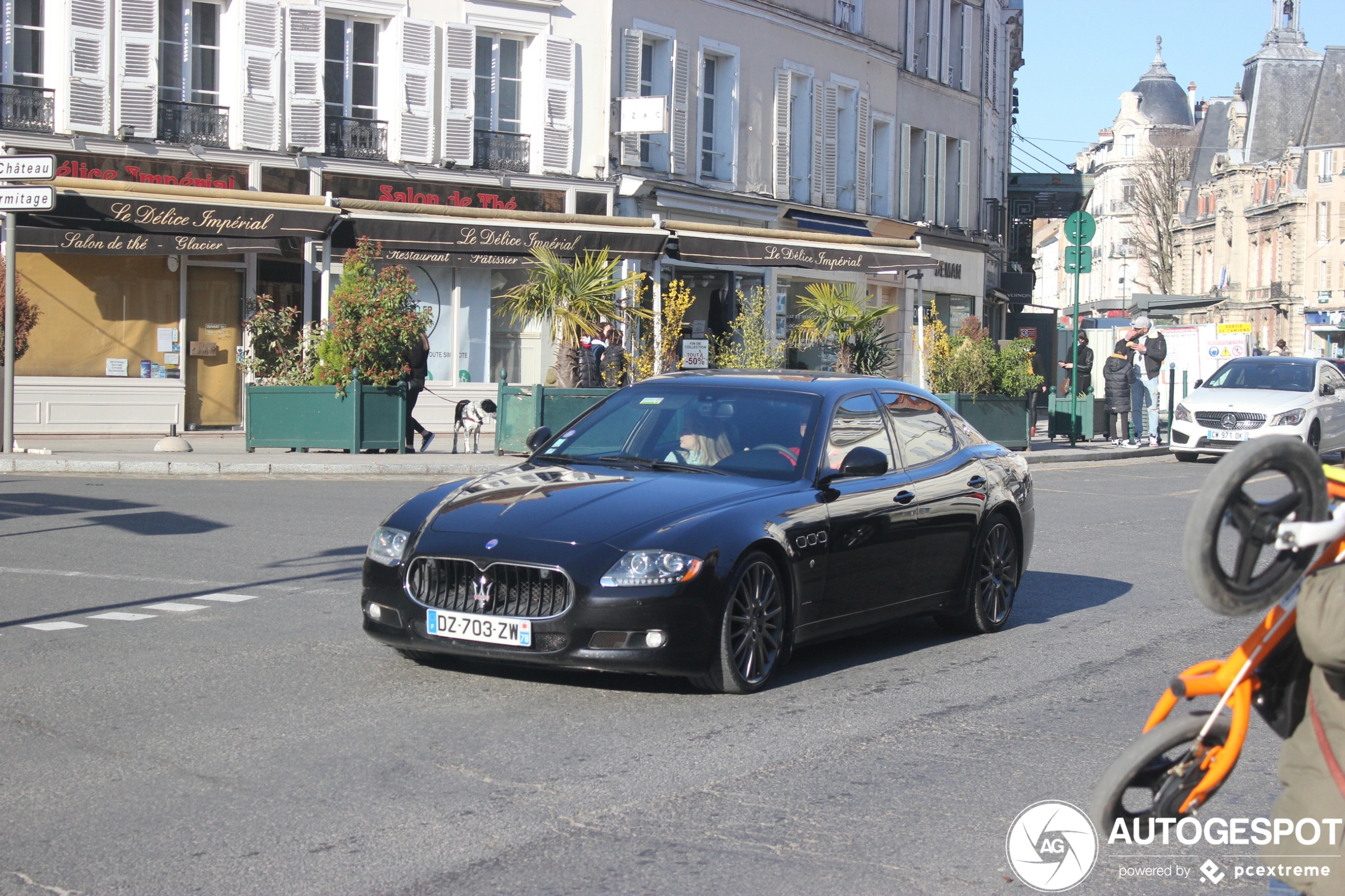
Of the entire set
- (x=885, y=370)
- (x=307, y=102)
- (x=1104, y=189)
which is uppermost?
(x=1104, y=189)

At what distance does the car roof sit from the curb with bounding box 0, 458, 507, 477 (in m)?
9.18

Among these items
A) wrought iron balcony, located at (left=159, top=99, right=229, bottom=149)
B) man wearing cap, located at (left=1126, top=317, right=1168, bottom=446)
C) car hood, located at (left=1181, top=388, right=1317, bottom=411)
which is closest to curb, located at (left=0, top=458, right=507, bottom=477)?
wrought iron balcony, located at (left=159, top=99, right=229, bottom=149)

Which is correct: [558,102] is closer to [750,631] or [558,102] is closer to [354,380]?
[354,380]

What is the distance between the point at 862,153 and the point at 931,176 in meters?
4.57

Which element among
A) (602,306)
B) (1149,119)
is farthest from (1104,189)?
(602,306)

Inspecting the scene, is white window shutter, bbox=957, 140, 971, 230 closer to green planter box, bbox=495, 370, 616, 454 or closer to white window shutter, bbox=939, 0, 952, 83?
white window shutter, bbox=939, 0, 952, 83

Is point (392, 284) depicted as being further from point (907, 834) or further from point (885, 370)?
point (907, 834)

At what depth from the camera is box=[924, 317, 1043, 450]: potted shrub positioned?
23.9 metres

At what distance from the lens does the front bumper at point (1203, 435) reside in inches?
903

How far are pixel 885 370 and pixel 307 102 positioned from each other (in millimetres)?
10926

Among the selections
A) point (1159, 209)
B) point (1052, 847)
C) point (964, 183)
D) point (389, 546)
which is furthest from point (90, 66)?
point (1159, 209)

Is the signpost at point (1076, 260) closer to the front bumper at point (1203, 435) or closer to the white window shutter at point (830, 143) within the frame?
the front bumper at point (1203, 435)

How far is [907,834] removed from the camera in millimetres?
4715

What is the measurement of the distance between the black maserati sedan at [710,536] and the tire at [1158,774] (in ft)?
10.0
